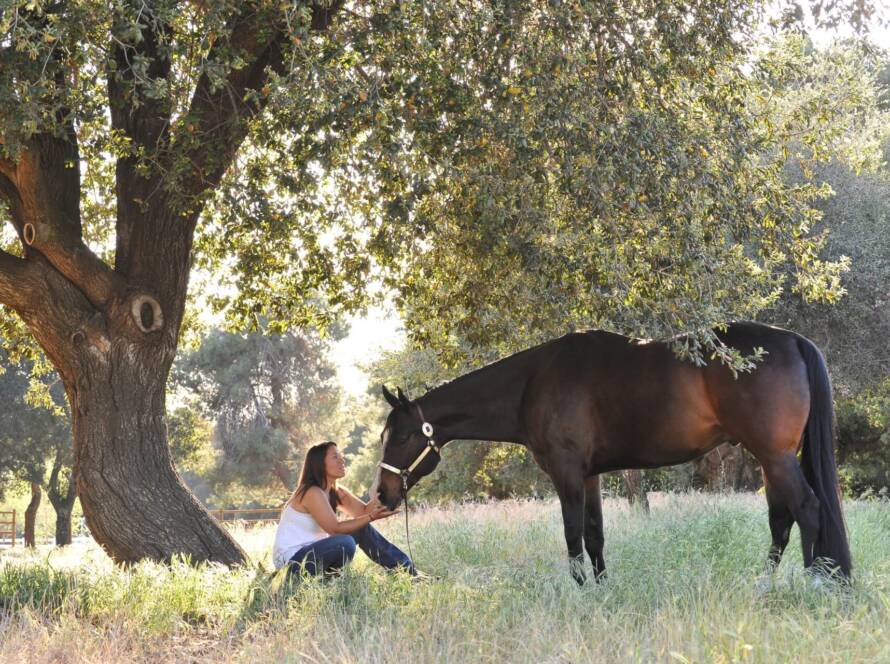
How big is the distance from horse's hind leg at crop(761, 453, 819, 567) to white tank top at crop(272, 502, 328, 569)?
370 centimetres

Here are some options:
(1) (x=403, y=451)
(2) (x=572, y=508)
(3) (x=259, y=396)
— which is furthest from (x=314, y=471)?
(3) (x=259, y=396)

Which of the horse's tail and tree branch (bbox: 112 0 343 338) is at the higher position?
tree branch (bbox: 112 0 343 338)

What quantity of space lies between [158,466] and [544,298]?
417cm

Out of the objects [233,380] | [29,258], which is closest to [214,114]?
[29,258]

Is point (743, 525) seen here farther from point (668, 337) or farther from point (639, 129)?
point (639, 129)

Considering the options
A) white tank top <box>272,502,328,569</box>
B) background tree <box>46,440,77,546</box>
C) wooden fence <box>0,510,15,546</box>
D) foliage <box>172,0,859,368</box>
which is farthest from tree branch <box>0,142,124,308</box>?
wooden fence <box>0,510,15,546</box>

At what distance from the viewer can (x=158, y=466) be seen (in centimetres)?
895

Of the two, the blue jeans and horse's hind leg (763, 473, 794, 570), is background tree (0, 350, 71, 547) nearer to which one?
the blue jeans

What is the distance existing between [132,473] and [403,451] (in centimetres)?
272

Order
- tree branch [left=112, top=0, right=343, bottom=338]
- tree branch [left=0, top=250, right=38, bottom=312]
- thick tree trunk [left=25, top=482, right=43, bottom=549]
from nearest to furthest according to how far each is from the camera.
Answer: tree branch [left=112, top=0, right=343, bottom=338]
tree branch [left=0, top=250, right=38, bottom=312]
thick tree trunk [left=25, top=482, right=43, bottom=549]

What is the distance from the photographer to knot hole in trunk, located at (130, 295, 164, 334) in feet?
29.3

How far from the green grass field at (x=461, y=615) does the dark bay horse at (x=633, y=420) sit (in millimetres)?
606

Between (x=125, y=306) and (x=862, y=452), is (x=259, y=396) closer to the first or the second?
(x=862, y=452)

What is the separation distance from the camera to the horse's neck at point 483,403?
26.7ft
